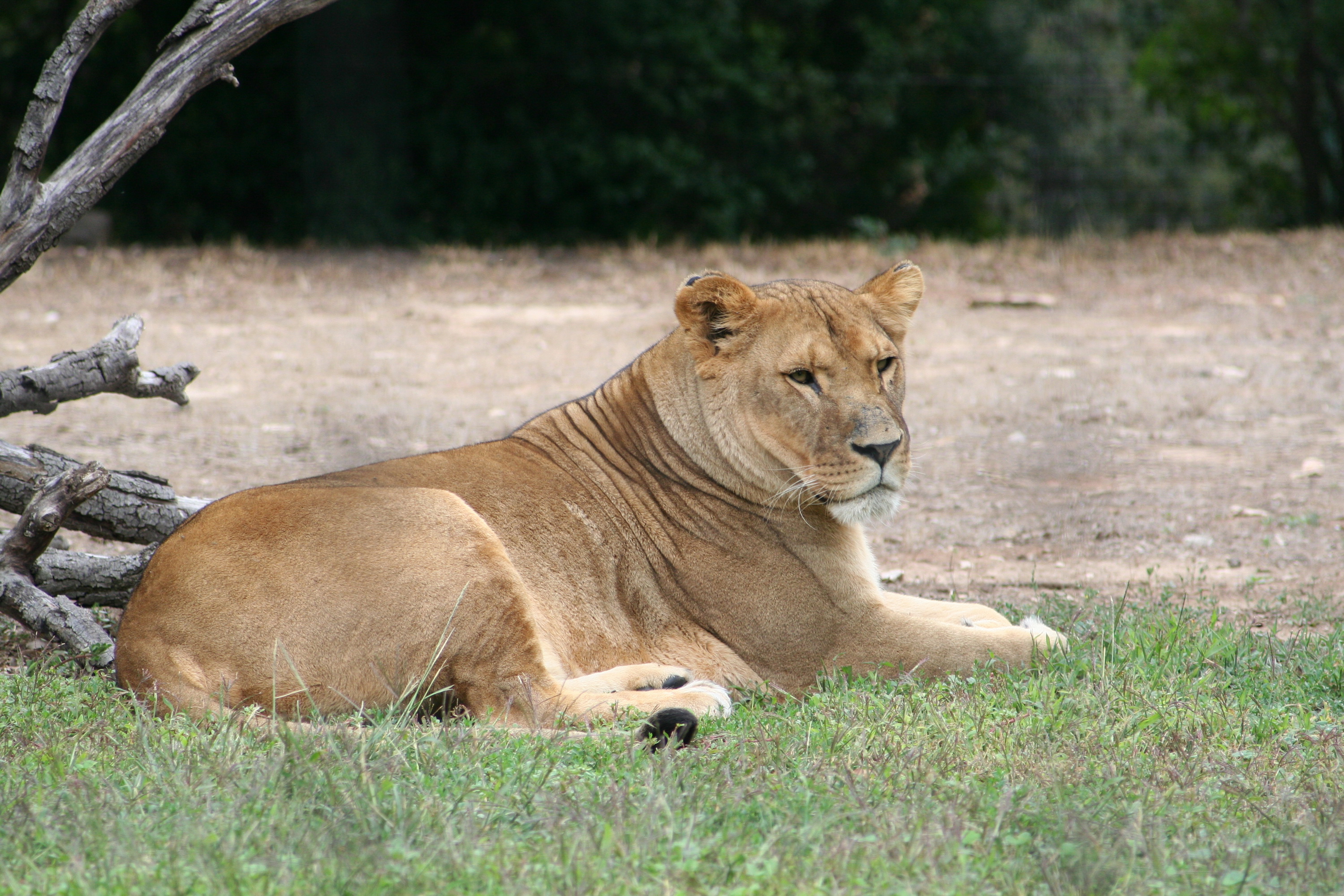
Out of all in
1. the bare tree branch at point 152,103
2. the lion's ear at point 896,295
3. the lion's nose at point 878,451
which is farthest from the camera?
the lion's ear at point 896,295

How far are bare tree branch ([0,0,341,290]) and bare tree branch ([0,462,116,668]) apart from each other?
0.74 metres

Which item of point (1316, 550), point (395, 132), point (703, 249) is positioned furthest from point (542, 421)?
Answer: point (395, 132)

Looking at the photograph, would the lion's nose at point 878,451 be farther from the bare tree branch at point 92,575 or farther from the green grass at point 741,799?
the bare tree branch at point 92,575

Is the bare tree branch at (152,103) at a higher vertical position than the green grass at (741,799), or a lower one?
higher

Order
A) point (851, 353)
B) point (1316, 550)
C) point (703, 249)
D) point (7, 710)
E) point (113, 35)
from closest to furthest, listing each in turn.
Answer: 1. point (7, 710)
2. point (851, 353)
3. point (1316, 550)
4. point (703, 249)
5. point (113, 35)

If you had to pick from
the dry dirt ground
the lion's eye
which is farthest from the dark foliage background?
the lion's eye

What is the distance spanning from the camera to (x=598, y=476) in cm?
430

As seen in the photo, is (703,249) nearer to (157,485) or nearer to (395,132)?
(395,132)

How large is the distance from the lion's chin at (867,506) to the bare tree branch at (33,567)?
86.1 inches

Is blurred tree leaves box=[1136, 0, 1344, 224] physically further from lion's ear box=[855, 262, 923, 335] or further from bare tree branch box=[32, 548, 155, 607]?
bare tree branch box=[32, 548, 155, 607]

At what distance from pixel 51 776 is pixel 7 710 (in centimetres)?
64

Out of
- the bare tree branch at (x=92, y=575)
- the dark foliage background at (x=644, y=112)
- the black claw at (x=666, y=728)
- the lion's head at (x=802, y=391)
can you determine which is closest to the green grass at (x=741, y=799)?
the black claw at (x=666, y=728)

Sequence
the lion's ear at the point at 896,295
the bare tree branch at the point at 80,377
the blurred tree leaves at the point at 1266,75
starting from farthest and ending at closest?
the blurred tree leaves at the point at 1266,75
the bare tree branch at the point at 80,377
the lion's ear at the point at 896,295

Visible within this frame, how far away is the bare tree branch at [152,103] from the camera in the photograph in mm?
4305
